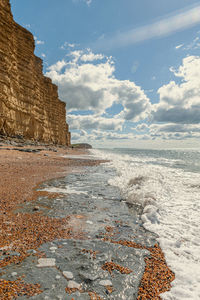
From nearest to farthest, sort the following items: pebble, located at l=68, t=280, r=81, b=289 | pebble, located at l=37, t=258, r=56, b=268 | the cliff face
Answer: pebble, located at l=68, t=280, r=81, b=289 < pebble, located at l=37, t=258, r=56, b=268 < the cliff face

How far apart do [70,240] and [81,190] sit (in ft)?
11.9

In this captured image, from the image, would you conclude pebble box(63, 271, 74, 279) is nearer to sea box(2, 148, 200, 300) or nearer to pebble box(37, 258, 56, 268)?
sea box(2, 148, 200, 300)

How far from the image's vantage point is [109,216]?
421cm

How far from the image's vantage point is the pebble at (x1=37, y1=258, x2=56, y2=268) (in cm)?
223

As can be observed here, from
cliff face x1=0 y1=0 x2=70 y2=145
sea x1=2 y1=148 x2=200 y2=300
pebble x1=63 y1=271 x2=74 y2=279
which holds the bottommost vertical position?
sea x1=2 y1=148 x2=200 y2=300

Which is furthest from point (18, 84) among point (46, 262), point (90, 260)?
point (90, 260)

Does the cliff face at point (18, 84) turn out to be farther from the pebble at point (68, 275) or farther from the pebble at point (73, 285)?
the pebble at point (73, 285)

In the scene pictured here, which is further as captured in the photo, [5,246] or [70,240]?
[70,240]

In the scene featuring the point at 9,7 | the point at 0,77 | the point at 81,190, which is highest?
the point at 9,7

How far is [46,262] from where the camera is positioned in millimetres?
2301

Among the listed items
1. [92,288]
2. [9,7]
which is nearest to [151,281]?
[92,288]

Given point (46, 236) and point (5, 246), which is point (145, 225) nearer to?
point (46, 236)

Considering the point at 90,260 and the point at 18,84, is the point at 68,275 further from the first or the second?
the point at 18,84

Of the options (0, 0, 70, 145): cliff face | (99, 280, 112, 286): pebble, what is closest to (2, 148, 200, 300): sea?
(99, 280, 112, 286): pebble
